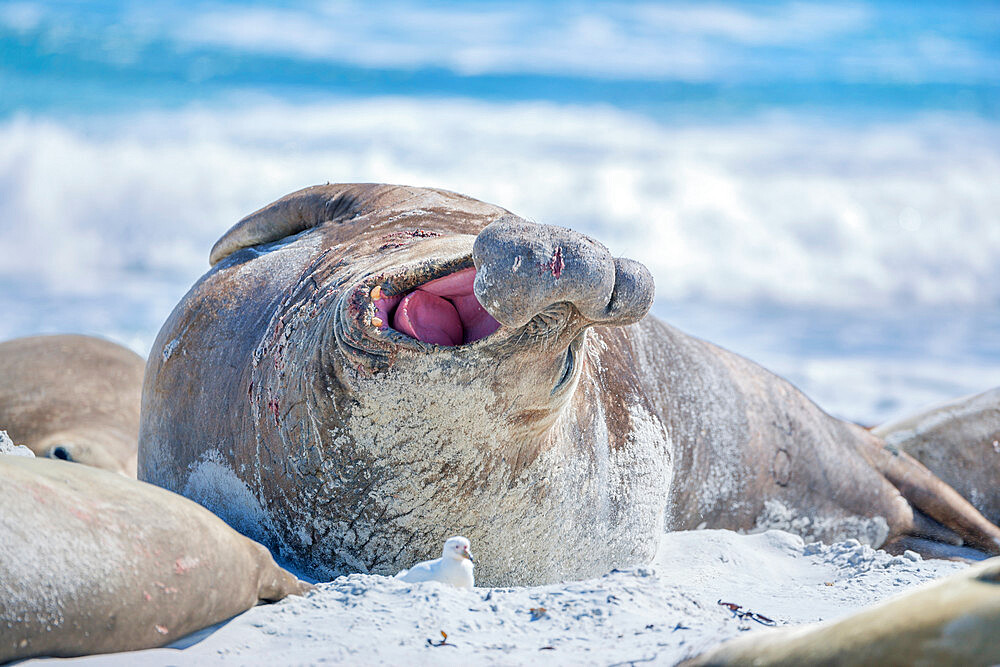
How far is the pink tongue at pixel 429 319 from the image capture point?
2629 millimetres

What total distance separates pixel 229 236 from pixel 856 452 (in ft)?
9.25

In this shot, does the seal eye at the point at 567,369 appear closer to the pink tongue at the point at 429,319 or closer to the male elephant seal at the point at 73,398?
the pink tongue at the point at 429,319

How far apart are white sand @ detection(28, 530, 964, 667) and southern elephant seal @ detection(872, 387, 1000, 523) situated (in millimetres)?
2366

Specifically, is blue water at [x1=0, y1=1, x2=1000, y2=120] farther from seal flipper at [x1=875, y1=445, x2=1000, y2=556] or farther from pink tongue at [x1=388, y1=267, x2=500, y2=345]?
pink tongue at [x1=388, y1=267, x2=500, y2=345]

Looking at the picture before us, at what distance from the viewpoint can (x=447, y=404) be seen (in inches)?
106

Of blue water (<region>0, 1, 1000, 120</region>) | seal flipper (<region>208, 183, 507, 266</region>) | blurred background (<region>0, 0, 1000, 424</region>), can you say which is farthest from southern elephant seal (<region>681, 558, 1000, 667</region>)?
blue water (<region>0, 1, 1000, 120</region>)

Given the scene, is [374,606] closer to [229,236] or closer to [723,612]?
[723,612]

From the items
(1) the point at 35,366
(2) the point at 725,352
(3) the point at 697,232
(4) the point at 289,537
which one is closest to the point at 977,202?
(3) the point at 697,232

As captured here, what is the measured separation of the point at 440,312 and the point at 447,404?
0.23 meters

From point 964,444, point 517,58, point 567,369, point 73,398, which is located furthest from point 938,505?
point 517,58

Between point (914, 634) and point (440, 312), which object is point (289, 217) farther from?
point (914, 634)

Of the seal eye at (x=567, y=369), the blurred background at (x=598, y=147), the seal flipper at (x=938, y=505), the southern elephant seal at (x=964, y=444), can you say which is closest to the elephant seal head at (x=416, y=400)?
the seal eye at (x=567, y=369)

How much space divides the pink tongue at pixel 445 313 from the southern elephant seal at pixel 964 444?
3348 millimetres

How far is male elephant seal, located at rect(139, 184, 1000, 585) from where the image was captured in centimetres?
258
